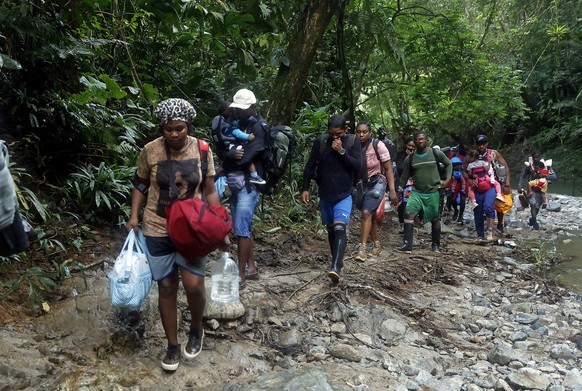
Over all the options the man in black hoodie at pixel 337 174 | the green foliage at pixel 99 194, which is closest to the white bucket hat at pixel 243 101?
the man in black hoodie at pixel 337 174

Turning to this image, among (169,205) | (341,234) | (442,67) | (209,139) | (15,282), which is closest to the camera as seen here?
(169,205)

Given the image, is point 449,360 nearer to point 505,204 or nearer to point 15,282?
→ point 15,282

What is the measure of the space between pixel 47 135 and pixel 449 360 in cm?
468

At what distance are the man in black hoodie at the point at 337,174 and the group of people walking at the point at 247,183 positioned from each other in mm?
10

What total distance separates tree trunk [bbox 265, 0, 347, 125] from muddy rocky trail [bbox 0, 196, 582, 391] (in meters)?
2.53

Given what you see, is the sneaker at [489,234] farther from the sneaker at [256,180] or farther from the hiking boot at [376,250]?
the sneaker at [256,180]

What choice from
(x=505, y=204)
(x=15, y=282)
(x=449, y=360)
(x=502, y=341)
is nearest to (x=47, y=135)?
(x=15, y=282)

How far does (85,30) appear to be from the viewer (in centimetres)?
673

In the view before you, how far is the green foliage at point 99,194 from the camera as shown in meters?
5.51

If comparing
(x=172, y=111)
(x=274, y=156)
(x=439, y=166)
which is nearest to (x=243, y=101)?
(x=274, y=156)

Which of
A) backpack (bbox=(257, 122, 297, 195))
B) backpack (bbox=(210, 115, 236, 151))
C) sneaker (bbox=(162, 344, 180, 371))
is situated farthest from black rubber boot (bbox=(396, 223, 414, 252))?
sneaker (bbox=(162, 344, 180, 371))

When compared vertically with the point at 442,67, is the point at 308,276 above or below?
below

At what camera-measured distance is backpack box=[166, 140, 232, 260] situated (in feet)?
10.8

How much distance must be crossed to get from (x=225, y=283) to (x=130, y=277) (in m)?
1.12
